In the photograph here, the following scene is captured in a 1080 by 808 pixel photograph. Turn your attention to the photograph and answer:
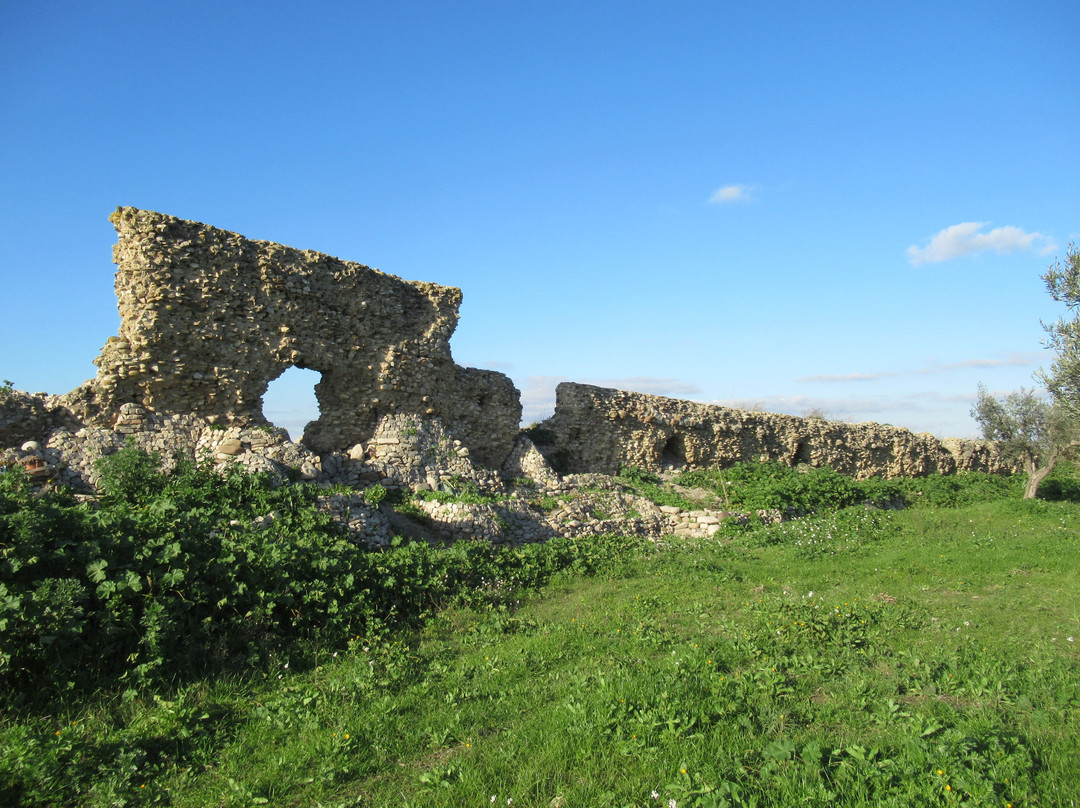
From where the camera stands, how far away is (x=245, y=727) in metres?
4.64

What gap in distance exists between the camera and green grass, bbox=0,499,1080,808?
3789 millimetres

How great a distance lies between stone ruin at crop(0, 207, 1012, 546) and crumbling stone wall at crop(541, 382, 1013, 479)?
2.37 meters

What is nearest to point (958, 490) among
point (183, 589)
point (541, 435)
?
point (541, 435)

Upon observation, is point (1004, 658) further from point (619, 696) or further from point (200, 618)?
point (200, 618)

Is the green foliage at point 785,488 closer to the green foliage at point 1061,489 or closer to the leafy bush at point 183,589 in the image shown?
the green foliage at point 1061,489

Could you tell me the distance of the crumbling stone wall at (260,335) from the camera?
10914 mm

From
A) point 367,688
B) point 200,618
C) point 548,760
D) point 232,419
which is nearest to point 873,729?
point 548,760

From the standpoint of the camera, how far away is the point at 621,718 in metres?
4.56

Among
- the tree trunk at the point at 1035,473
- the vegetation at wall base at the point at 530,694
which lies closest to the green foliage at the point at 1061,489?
the tree trunk at the point at 1035,473

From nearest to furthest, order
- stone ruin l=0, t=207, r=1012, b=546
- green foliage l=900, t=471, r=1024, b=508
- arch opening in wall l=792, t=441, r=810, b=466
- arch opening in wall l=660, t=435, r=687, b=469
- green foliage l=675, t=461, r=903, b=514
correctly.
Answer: stone ruin l=0, t=207, r=1012, b=546, green foliage l=675, t=461, r=903, b=514, green foliage l=900, t=471, r=1024, b=508, arch opening in wall l=660, t=435, r=687, b=469, arch opening in wall l=792, t=441, r=810, b=466

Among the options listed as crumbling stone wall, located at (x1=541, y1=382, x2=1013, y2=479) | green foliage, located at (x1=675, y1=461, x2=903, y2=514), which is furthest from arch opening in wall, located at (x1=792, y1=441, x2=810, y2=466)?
green foliage, located at (x1=675, y1=461, x2=903, y2=514)

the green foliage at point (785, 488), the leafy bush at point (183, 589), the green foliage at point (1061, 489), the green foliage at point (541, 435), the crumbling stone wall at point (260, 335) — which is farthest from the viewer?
the green foliage at point (1061, 489)

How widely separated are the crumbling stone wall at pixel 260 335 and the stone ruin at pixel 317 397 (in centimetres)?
3

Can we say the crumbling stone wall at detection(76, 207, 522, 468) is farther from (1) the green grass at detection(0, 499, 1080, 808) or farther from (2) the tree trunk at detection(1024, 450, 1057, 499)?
(2) the tree trunk at detection(1024, 450, 1057, 499)
